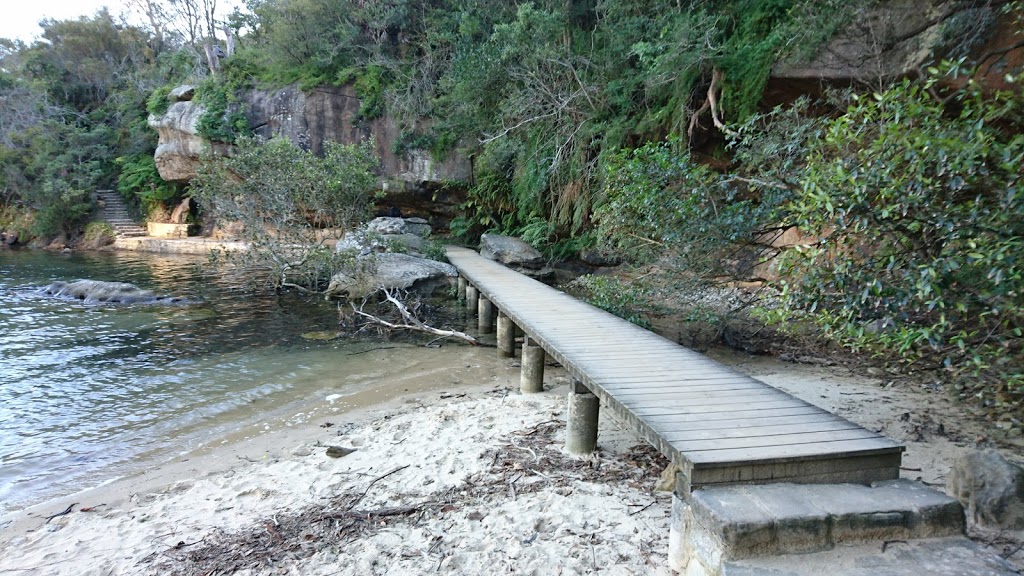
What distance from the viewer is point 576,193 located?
47.6 ft

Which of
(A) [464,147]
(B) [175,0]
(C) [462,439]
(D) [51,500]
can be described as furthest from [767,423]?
(B) [175,0]

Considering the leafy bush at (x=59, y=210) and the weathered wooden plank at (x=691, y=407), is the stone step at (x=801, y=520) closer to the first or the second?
the weathered wooden plank at (x=691, y=407)

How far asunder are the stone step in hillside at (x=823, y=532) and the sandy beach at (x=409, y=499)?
601 mm

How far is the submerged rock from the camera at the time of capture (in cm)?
1321

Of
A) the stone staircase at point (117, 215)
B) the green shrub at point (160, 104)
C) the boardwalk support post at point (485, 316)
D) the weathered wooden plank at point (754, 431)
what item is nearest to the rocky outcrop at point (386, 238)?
the boardwalk support post at point (485, 316)

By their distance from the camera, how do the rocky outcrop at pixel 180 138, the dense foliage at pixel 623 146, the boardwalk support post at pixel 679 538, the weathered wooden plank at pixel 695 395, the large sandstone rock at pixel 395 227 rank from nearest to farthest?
the boardwalk support post at pixel 679 538, the dense foliage at pixel 623 146, the weathered wooden plank at pixel 695 395, the large sandstone rock at pixel 395 227, the rocky outcrop at pixel 180 138

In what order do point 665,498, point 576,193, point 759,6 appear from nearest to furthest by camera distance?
point 665,498 → point 759,6 → point 576,193

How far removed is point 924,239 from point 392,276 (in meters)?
10.1

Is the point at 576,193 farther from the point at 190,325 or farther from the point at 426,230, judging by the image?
the point at 190,325

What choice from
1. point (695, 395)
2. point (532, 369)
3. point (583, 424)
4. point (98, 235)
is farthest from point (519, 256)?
point (98, 235)

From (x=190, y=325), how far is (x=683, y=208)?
9.47m

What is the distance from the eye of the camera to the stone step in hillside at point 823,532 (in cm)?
258

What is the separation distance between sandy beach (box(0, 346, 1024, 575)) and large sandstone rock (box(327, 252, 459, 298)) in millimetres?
6107

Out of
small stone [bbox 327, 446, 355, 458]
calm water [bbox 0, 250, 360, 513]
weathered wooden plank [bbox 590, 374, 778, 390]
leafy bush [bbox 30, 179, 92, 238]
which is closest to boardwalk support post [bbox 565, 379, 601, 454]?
→ weathered wooden plank [bbox 590, 374, 778, 390]
